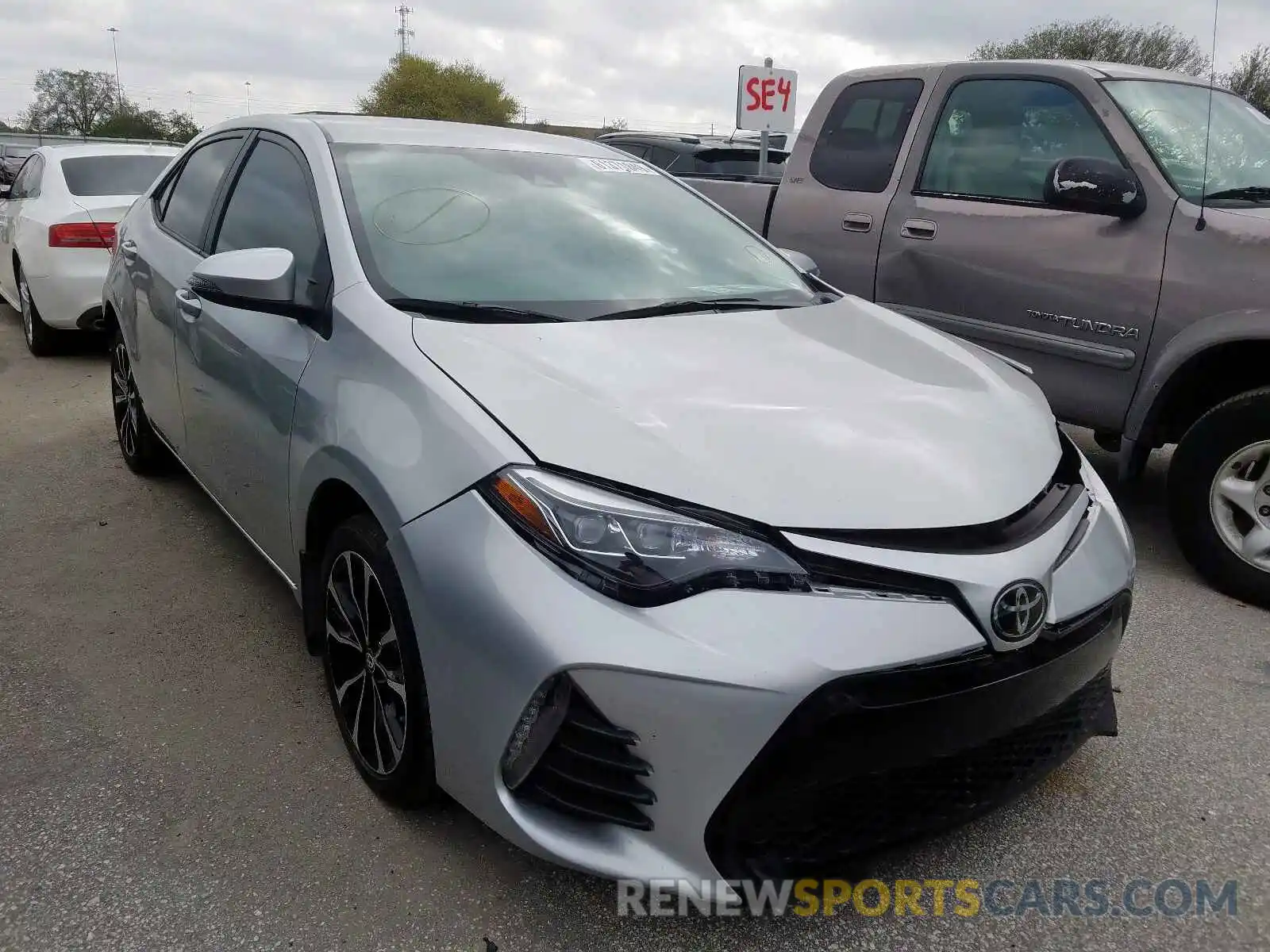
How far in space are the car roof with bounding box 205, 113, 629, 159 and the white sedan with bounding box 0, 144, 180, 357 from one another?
3882 mm

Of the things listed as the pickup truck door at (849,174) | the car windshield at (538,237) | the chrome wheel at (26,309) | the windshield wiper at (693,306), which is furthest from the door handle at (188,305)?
the chrome wheel at (26,309)

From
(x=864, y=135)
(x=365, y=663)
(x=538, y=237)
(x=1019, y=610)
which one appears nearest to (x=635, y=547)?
(x=1019, y=610)

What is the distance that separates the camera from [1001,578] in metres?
1.82

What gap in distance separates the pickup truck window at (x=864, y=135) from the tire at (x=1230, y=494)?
1747mm

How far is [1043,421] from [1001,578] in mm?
813

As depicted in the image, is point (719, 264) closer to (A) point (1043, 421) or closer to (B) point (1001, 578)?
(A) point (1043, 421)

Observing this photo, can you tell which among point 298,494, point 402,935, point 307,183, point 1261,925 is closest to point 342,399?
point 298,494

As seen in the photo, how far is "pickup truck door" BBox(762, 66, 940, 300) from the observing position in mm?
4496

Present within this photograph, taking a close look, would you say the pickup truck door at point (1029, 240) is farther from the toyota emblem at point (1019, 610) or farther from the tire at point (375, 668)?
the tire at point (375, 668)

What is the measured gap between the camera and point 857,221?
14.9 ft

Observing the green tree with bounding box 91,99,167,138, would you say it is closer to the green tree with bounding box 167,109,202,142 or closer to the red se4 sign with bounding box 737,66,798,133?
the green tree with bounding box 167,109,202,142

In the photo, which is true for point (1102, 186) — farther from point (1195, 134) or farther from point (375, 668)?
point (375, 668)

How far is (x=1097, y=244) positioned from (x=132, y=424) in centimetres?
410

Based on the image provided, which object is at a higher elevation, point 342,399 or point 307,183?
point 307,183
